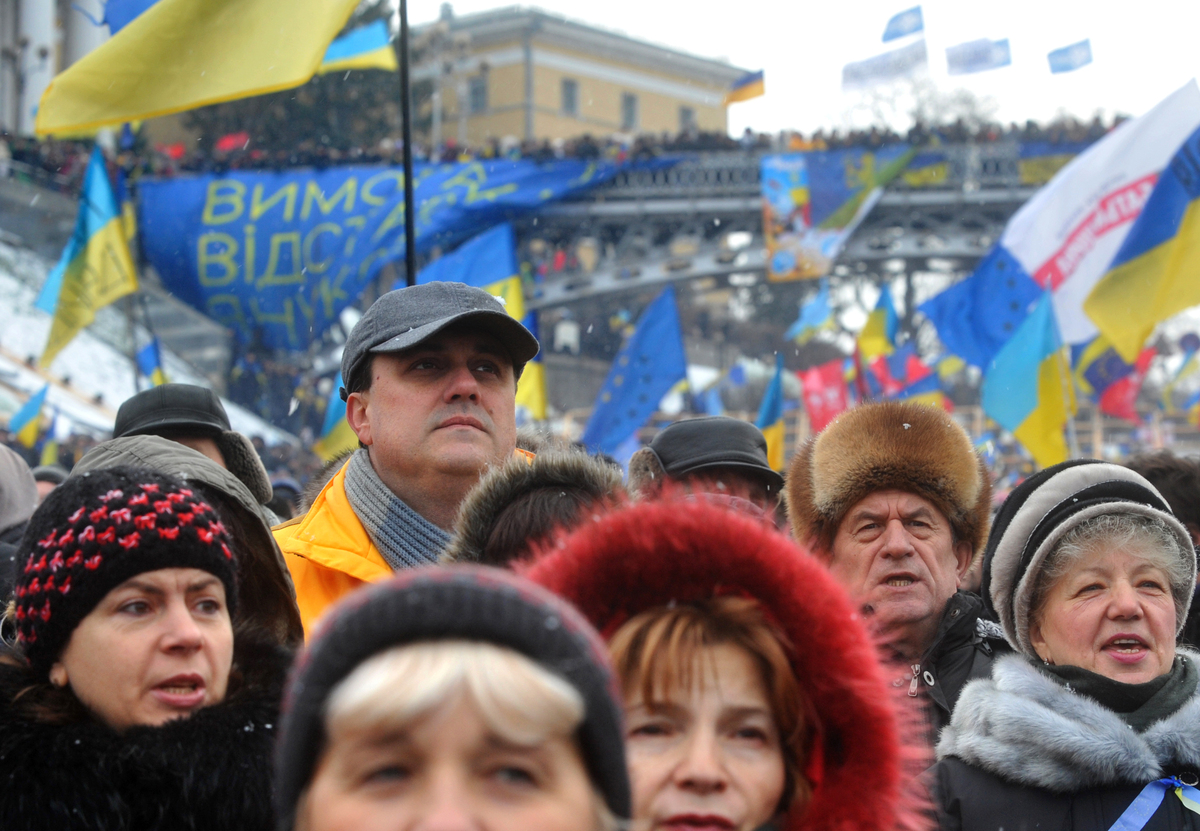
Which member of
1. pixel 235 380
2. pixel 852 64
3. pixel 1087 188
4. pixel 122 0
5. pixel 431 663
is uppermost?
pixel 852 64

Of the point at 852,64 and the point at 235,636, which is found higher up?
the point at 852,64

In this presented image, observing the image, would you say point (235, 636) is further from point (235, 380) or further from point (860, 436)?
point (235, 380)

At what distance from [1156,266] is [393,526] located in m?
6.33

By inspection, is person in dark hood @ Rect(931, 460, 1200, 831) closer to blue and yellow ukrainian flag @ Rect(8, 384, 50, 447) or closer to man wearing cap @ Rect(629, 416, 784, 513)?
man wearing cap @ Rect(629, 416, 784, 513)

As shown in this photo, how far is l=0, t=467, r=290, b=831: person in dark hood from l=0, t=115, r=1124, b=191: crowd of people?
20754 millimetres

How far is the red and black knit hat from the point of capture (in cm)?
189

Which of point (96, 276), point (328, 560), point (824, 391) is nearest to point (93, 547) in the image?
point (328, 560)

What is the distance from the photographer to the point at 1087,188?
8820 mm

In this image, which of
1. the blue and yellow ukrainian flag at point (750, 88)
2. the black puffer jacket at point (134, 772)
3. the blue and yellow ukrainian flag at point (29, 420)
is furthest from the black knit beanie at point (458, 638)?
the blue and yellow ukrainian flag at point (750, 88)

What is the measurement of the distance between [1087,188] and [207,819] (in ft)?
27.4

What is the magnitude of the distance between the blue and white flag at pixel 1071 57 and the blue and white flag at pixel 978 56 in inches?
38.9

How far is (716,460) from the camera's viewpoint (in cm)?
353

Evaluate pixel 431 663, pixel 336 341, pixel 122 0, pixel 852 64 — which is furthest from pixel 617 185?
pixel 431 663

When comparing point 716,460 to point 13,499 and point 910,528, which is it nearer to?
point 910,528
